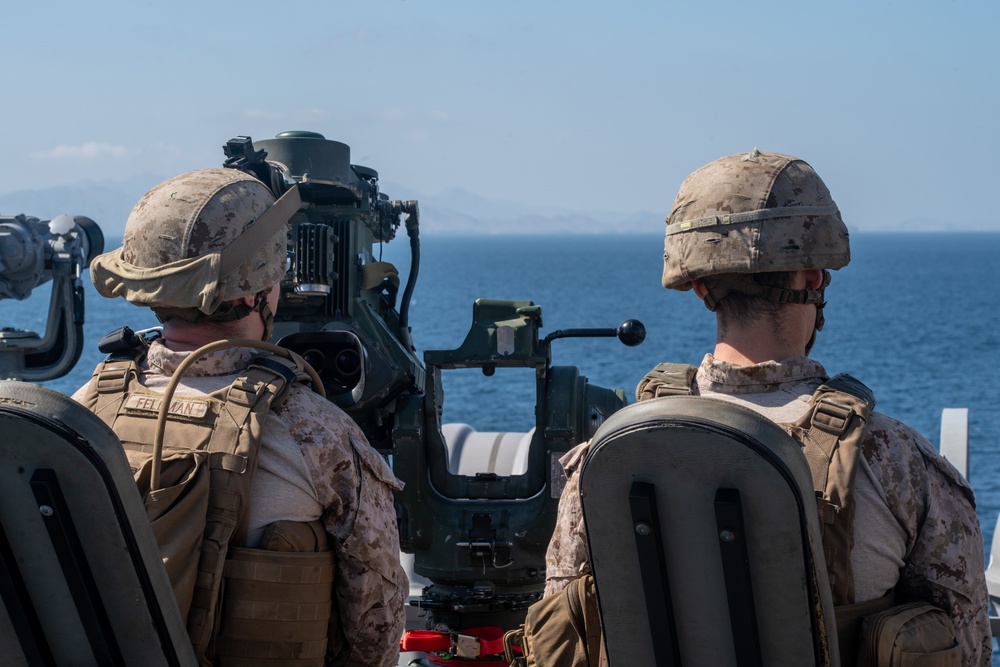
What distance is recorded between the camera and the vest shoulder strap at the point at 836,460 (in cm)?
285

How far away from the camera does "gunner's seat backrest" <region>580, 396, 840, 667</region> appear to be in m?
2.51

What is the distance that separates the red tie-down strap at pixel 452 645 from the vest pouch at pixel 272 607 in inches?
91.9

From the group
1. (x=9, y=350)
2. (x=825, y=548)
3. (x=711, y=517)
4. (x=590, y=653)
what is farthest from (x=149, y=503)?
(x=9, y=350)

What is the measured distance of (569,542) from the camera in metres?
3.06

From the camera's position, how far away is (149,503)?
3.04 meters

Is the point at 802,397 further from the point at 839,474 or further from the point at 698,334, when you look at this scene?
the point at 698,334

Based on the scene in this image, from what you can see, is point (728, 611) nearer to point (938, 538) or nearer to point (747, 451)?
point (747, 451)

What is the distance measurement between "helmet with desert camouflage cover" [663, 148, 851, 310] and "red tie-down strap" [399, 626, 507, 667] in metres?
2.77

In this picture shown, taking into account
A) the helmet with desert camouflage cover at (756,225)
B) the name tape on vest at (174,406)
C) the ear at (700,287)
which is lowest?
the name tape on vest at (174,406)

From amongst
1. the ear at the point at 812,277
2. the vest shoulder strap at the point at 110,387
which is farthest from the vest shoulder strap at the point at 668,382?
the vest shoulder strap at the point at 110,387

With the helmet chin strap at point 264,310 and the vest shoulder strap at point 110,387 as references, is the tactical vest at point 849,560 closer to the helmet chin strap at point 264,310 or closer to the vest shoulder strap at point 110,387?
the helmet chin strap at point 264,310

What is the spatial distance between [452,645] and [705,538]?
325 centimetres

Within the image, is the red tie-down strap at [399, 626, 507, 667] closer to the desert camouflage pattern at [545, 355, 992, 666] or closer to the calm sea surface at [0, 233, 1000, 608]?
the desert camouflage pattern at [545, 355, 992, 666]

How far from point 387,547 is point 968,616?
1.34 metres
